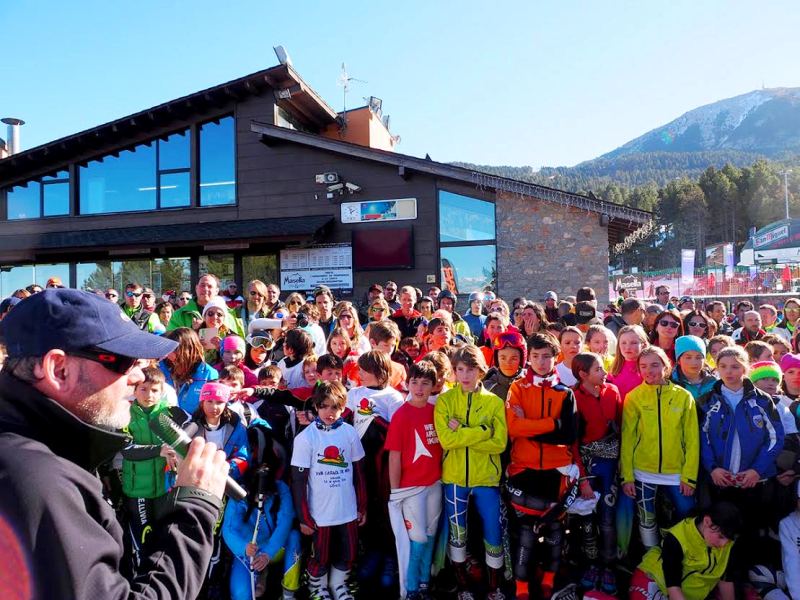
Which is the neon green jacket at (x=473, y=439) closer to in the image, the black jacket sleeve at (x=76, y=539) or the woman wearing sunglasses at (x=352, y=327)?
the woman wearing sunglasses at (x=352, y=327)

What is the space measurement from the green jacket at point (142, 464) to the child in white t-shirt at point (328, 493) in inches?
40.3

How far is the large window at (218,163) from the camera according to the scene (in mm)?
13961

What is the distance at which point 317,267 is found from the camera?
13.2 m

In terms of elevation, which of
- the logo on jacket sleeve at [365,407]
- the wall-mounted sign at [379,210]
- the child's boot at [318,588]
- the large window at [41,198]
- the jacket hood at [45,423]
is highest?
the large window at [41,198]

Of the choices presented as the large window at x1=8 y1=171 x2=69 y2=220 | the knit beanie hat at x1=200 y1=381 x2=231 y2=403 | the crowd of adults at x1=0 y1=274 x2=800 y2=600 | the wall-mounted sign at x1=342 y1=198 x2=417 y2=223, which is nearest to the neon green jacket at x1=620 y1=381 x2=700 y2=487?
the crowd of adults at x1=0 y1=274 x2=800 y2=600

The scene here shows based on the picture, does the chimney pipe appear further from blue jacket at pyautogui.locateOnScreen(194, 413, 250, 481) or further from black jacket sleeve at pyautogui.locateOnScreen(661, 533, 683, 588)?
black jacket sleeve at pyautogui.locateOnScreen(661, 533, 683, 588)

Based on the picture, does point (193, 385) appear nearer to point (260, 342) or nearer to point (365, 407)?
point (260, 342)

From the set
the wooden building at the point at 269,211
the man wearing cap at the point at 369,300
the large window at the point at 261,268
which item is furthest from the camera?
the large window at the point at 261,268

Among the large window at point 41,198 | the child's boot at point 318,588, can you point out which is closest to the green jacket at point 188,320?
the child's boot at point 318,588

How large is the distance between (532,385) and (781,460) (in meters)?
1.80

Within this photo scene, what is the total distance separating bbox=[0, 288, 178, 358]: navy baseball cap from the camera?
1.35 m

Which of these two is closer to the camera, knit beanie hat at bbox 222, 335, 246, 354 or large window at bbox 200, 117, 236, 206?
knit beanie hat at bbox 222, 335, 246, 354

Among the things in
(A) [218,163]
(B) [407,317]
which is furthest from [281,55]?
(B) [407,317]

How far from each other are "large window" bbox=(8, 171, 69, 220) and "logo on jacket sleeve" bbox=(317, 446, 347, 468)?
1482 cm
